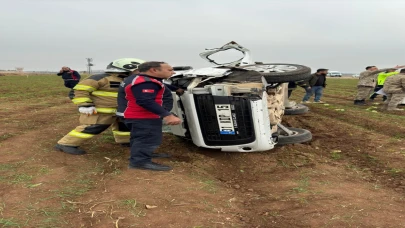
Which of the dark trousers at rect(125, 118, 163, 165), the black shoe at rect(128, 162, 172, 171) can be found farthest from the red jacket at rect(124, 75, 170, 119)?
the black shoe at rect(128, 162, 172, 171)

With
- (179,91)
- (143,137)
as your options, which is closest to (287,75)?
(179,91)

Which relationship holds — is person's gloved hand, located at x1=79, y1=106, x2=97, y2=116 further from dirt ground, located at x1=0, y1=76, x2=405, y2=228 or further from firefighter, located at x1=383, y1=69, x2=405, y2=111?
firefighter, located at x1=383, y1=69, x2=405, y2=111

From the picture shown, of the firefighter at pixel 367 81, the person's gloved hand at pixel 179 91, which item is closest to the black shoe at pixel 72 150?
the person's gloved hand at pixel 179 91

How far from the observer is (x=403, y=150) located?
199 inches

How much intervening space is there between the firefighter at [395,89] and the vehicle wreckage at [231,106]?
635 centimetres

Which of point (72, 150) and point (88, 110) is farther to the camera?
point (72, 150)

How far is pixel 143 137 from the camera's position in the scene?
12.6ft

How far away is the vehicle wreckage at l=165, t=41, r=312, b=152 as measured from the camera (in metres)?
4.16

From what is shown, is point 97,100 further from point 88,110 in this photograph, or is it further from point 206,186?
point 206,186

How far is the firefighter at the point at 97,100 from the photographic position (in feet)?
14.5

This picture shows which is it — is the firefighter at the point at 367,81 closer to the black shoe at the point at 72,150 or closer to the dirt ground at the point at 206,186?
→ the dirt ground at the point at 206,186

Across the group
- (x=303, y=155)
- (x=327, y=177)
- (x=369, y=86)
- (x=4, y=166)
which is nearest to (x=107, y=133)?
(x=4, y=166)

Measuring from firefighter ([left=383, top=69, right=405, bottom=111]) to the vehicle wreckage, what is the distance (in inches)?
250

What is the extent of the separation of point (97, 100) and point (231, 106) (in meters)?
1.85
